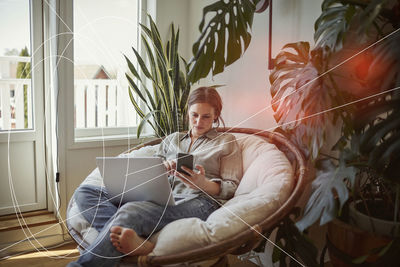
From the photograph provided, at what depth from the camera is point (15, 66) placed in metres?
2.42

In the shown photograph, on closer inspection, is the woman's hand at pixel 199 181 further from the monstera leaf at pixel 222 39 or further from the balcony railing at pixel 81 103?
the balcony railing at pixel 81 103

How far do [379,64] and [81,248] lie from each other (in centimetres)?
121

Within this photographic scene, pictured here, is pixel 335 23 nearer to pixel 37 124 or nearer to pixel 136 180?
pixel 136 180

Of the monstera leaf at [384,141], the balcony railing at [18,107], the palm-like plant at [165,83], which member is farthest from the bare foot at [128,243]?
the balcony railing at [18,107]

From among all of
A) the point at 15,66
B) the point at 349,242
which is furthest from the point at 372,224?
the point at 15,66

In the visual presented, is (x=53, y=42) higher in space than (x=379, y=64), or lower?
higher

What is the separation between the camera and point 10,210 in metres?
2.45

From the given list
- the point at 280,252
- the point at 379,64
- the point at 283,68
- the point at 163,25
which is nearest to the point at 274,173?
the point at 280,252

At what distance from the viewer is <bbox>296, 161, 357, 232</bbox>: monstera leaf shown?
109 centimetres

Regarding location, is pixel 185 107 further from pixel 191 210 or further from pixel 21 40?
pixel 21 40

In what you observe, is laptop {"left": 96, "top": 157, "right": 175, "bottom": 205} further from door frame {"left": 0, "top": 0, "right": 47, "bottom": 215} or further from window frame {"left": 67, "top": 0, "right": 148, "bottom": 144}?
door frame {"left": 0, "top": 0, "right": 47, "bottom": 215}

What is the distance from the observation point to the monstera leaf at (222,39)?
1.64 meters

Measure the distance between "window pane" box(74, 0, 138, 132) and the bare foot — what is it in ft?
4.48

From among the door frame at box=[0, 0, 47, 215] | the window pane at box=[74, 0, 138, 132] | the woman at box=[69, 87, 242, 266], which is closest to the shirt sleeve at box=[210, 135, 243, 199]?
the woman at box=[69, 87, 242, 266]
